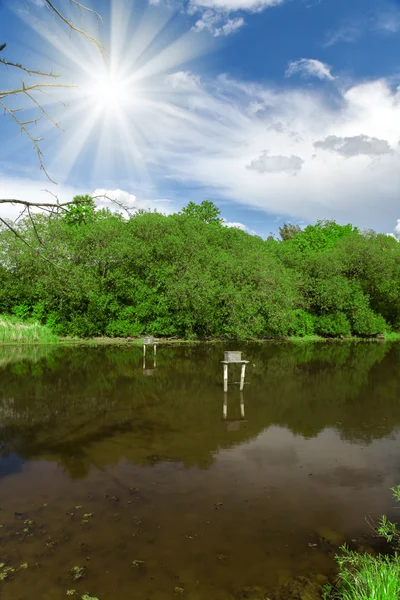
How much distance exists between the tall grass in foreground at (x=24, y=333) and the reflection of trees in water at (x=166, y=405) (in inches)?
236

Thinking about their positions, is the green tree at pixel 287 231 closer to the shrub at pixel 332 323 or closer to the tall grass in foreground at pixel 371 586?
the shrub at pixel 332 323

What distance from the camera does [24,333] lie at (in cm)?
2989

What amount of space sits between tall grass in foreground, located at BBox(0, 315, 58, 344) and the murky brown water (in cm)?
1188

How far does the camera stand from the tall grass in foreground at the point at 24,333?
29.1 m

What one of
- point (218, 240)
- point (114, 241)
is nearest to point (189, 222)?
point (218, 240)

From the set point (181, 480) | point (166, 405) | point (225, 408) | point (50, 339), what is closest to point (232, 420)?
point (225, 408)

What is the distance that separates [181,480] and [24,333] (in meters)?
24.2

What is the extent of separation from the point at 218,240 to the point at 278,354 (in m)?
14.1

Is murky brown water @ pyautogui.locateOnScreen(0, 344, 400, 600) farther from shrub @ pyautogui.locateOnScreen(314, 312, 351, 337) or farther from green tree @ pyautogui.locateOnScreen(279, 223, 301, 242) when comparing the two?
green tree @ pyautogui.locateOnScreen(279, 223, 301, 242)

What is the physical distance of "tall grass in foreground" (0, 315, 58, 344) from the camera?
29.1 meters

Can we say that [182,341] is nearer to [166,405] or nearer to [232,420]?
[166,405]

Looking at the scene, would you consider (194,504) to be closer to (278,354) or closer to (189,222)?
(278,354)

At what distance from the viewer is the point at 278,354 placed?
1096 inches

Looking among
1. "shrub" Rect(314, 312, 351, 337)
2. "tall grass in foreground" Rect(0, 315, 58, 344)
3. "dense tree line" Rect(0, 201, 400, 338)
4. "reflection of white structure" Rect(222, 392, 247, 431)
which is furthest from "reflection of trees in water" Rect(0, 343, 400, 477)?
"shrub" Rect(314, 312, 351, 337)
